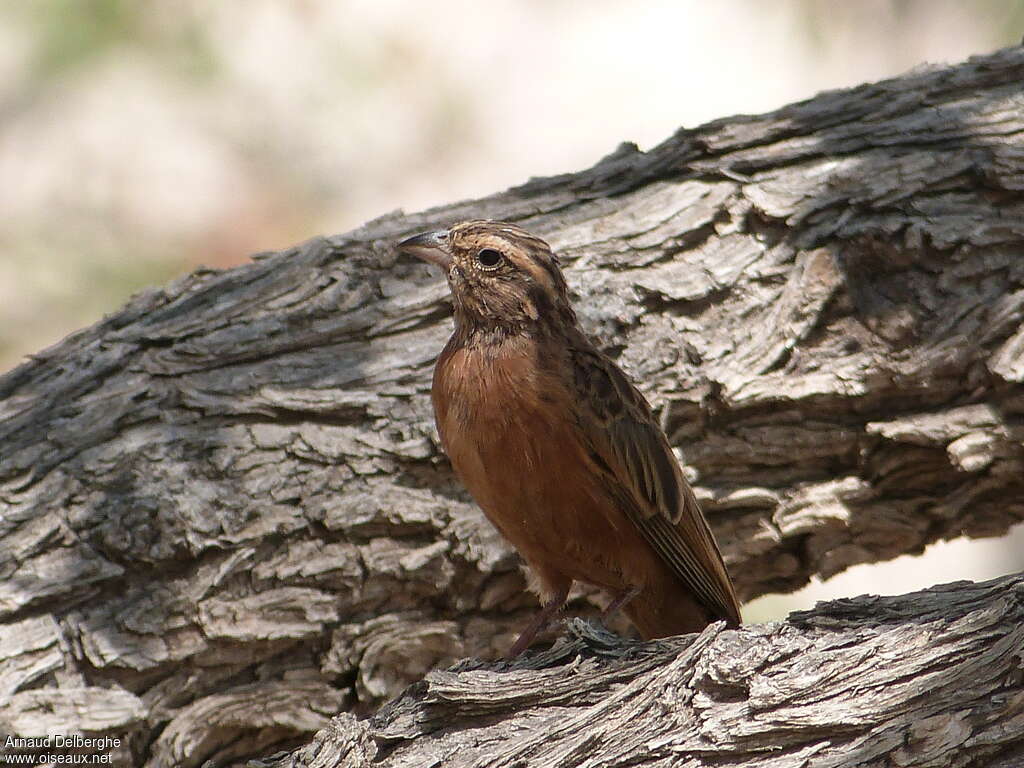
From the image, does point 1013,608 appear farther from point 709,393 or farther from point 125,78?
point 125,78

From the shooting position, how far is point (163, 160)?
9.98 meters

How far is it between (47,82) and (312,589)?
6.31 meters

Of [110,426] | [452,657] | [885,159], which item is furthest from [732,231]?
[110,426]

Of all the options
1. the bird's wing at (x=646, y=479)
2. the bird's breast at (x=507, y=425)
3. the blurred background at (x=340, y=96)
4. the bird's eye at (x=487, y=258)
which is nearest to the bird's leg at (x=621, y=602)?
the bird's wing at (x=646, y=479)

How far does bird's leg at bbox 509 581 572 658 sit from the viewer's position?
513 cm

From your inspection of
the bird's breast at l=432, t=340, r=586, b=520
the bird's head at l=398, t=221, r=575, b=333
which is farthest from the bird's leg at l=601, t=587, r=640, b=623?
the bird's head at l=398, t=221, r=575, b=333

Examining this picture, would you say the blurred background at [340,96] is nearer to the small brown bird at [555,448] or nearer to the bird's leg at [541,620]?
the small brown bird at [555,448]

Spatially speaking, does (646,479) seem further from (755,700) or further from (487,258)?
(755,700)

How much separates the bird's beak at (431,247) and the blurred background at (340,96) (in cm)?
433

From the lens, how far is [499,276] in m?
5.33

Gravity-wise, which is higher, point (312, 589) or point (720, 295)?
point (720, 295)

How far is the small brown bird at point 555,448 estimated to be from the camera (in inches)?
191

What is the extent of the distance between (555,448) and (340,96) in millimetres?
6263

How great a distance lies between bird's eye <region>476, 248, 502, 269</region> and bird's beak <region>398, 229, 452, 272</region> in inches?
5.0
